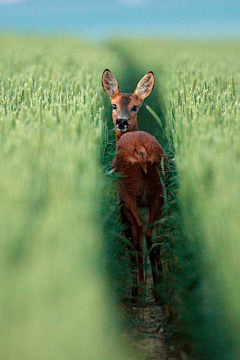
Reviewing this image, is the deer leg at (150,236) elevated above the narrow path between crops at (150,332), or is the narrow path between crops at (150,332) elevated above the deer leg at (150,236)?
the deer leg at (150,236)

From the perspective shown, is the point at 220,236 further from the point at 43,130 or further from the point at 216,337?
the point at 43,130

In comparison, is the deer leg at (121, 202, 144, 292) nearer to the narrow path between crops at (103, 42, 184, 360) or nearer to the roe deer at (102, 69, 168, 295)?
the roe deer at (102, 69, 168, 295)

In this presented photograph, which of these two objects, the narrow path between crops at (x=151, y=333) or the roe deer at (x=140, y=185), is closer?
the narrow path between crops at (x=151, y=333)

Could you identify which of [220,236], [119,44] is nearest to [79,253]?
[220,236]

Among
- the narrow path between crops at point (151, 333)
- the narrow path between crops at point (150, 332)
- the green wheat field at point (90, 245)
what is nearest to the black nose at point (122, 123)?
the green wheat field at point (90, 245)

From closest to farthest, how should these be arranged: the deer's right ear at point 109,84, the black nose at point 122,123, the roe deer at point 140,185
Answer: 1. the roe deer at point 140,185
2. the black nose at point 122,123
3. the deer's right ear at point 109,84

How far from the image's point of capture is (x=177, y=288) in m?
2.85

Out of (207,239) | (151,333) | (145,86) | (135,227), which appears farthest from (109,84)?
(207,239)

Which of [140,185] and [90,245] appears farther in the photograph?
[140,185]

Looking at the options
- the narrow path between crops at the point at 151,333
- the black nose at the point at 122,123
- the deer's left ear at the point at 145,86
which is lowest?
the narrow path between crops at the point at 151,333

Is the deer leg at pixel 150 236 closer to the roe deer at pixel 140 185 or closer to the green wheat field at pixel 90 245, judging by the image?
the roe deer at pixel 140 185

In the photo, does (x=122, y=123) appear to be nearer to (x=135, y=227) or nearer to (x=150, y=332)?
(x=135, y=227)

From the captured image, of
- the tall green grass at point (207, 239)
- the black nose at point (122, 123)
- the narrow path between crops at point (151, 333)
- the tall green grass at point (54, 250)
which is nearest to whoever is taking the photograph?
the tall green grass at point (54, 250)

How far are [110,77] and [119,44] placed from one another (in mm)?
9124
